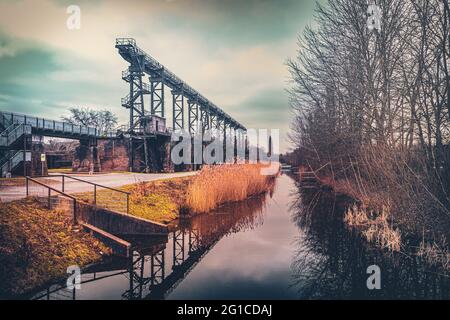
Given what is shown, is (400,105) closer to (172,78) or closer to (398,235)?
(398,235)

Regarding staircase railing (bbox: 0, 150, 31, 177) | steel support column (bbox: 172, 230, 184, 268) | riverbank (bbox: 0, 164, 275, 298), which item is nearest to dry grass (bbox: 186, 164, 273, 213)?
riverbank (bbox: 0, 164, 275, 298)

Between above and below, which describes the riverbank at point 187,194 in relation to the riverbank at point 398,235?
above

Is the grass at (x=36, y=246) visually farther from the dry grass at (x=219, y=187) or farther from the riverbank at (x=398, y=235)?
the riverbank at (x=398, y=235)

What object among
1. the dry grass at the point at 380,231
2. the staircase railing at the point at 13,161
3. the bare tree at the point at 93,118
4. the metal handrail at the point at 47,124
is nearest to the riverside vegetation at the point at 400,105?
the dry grass at the point at 380,231

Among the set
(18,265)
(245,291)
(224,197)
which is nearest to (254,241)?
(245,291)

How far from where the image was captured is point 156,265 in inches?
253

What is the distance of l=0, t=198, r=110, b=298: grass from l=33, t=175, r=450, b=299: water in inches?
16.8

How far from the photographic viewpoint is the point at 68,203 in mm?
7363

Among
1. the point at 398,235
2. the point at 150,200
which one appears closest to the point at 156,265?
the point at 150,200

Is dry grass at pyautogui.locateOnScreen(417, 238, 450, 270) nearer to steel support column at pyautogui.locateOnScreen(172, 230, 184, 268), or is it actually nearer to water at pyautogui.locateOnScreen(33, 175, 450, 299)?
water at pyautogui.locateOnScreen(33, 175, 450, 299)

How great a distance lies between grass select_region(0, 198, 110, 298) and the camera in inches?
191

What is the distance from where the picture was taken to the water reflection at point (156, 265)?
5.07 meters

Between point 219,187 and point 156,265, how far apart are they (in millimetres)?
6606
